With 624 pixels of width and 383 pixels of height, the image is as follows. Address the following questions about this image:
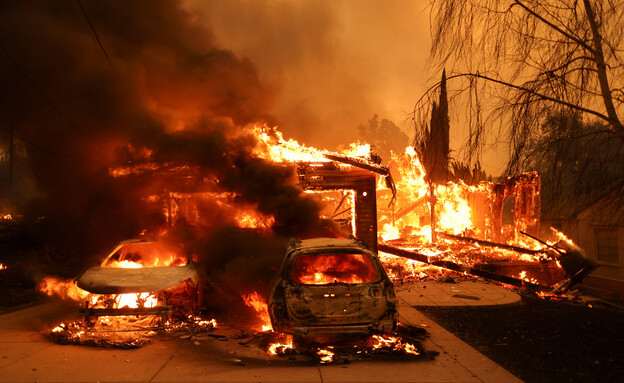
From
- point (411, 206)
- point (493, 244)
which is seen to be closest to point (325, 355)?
point (493, 244)

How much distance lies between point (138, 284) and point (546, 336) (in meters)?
6.32

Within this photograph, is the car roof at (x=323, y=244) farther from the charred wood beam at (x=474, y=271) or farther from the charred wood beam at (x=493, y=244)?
the charred wood beam at (x=493, y=244)

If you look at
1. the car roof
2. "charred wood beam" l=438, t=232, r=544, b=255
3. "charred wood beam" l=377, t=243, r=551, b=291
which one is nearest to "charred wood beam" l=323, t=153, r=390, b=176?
"charred wood beam" l=377, t=243, r=551, b=291

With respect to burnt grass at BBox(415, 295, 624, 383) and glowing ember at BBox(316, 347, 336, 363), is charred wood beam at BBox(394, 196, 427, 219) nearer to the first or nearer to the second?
burnt grass at BBox(415, 295, 624, 383)

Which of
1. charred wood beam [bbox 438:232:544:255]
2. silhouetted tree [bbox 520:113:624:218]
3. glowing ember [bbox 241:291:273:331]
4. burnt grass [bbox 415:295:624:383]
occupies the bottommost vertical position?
burnt grass [bbox 415:295:624:383]

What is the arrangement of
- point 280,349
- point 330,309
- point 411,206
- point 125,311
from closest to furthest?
point 330,309 < point 280,349 < point 125,311 < point 411,206

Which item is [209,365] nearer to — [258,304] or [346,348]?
[346,348]

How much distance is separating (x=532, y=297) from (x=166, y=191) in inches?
398

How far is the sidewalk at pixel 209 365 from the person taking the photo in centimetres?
470

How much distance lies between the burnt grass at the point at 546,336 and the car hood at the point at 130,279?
4.61 m

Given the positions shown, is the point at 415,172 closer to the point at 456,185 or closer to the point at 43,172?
the point at 456,185

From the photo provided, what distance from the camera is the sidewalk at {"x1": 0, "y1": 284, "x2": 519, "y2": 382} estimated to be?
470 cm

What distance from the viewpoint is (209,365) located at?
5.14m

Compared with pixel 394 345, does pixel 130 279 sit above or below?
above
